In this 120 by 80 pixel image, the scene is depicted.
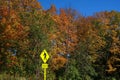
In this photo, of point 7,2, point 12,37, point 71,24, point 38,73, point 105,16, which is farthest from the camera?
point 105,16

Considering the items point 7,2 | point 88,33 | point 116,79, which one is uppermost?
point 7,2

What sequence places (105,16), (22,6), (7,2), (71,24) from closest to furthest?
(7,2), (22,6), (71,24), (105,16)

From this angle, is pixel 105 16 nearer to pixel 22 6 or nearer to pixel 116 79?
pixel 116 79

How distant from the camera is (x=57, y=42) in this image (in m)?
49.2

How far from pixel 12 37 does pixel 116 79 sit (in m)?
20.7

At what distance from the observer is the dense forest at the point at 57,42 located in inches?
1438

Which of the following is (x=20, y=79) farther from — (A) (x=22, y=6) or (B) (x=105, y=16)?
(B) (x=105, y=16)

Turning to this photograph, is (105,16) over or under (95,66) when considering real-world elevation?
over

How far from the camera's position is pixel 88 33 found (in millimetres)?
52438

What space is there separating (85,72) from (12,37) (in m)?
14.2

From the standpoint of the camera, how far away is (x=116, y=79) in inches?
2151

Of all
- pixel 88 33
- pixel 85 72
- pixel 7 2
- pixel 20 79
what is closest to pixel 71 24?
pixel 88 33

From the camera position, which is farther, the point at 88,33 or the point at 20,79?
the point at 88,33

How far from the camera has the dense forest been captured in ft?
120
